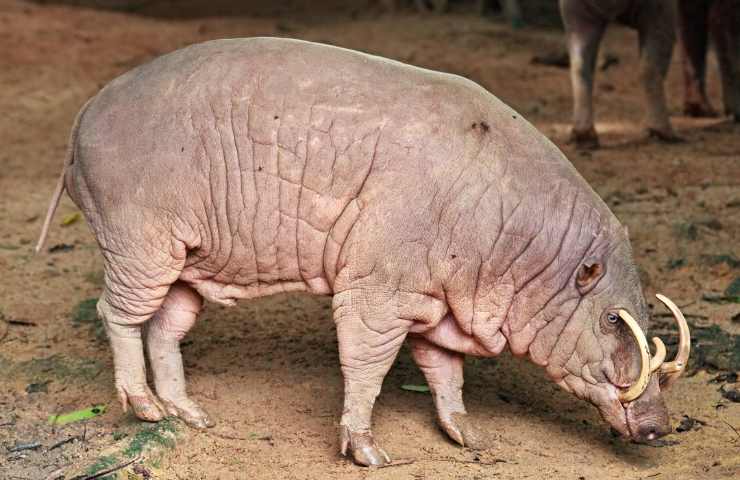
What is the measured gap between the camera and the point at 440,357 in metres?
5.14

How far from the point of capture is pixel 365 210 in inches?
181

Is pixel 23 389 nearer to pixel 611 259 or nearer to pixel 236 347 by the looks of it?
pixel 236 347

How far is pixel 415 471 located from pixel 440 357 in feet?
2.14

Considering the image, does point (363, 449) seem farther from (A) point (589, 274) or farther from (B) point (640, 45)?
(B) point (640, 45)

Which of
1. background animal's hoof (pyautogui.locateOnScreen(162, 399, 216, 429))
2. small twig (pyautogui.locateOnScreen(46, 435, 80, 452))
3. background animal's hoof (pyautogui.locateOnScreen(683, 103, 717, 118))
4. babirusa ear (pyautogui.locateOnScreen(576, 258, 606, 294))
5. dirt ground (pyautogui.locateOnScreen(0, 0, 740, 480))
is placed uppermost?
babirusa ear (pyautogui.locateOnScreen(576, 258, 606, 294))

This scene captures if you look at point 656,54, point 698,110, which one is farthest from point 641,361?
point 698,110

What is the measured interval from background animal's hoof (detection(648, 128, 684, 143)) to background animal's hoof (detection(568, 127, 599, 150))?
55 cm

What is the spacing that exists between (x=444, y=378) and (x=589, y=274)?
35.1 inches

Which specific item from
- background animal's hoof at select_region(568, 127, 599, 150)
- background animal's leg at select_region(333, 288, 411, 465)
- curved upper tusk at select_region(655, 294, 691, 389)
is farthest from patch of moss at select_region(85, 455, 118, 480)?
background animal's hoof at select_region(568, 127, 599, 150)

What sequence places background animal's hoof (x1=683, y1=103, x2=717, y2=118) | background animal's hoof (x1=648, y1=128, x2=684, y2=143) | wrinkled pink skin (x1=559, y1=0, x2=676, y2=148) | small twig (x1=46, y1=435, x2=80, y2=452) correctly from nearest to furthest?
small twig (x1=46, y1=435, x2=80, y2=452), wrinkled pink skin (x1=559, y1=0, x2=676, y2=148), background animal's hoof (x1=648, y1=128, x2=684, y2=143), background animal's hoof (x1=683, y1=103, x2=717, y2=118)

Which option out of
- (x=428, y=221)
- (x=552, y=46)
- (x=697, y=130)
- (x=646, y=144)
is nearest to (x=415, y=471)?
(x=428, y=221)

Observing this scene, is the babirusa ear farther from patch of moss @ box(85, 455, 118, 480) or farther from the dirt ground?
patch of moss @ box(85, 455, 118, 480)

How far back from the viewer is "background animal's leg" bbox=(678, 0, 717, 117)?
34.6 feet

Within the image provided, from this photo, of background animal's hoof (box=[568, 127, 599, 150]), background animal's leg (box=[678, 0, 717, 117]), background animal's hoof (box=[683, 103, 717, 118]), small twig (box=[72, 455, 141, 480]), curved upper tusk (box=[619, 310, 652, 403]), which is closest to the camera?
small twig (box=[72, 455, 141, 480])
